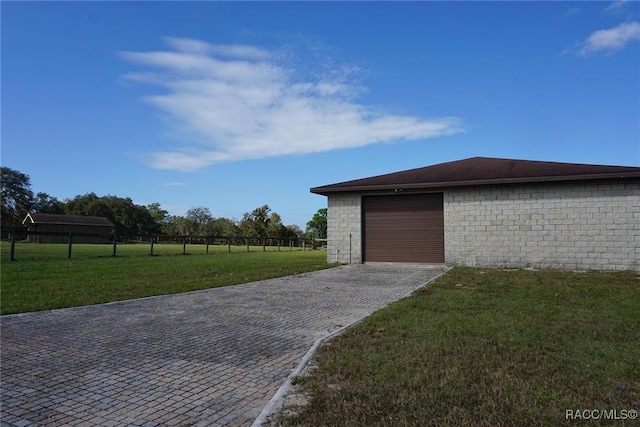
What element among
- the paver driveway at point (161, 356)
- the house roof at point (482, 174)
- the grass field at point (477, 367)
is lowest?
the paver driveway at point (161, 356)

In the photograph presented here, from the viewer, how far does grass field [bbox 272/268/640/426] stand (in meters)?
2.88

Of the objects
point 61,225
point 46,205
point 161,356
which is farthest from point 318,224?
point 161,356

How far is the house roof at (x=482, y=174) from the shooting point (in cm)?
1299

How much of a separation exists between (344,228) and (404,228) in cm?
233

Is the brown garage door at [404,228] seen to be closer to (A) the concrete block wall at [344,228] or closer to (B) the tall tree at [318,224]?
(A) the concrete block wall at [344,228]

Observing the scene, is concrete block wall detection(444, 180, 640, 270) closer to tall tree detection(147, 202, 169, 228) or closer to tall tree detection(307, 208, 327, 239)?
tall tree detection(307, 208, 327, 239)

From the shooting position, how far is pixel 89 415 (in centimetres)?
304

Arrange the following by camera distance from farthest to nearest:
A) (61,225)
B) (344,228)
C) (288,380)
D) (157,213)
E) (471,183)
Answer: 1. (157,213)
2. (61,225)
3. (344,228)
4. (471,183)
5. (288,380)

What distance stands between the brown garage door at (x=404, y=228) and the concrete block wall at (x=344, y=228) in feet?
0.95

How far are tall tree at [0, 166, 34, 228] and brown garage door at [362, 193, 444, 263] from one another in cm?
7157

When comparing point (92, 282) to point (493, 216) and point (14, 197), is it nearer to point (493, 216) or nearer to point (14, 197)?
point (493, 216)

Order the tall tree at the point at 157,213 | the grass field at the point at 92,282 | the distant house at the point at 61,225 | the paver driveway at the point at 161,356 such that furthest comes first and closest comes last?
the tall tree at the point at 157,213 < the distant house at the point at 61,225 < the grass field at the point at 92,282 < the paver driveway at the point at 161,356

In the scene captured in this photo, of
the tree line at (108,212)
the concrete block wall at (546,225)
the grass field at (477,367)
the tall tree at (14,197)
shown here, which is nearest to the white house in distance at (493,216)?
the concrete block wall at (546,225)

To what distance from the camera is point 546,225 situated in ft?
44.6
